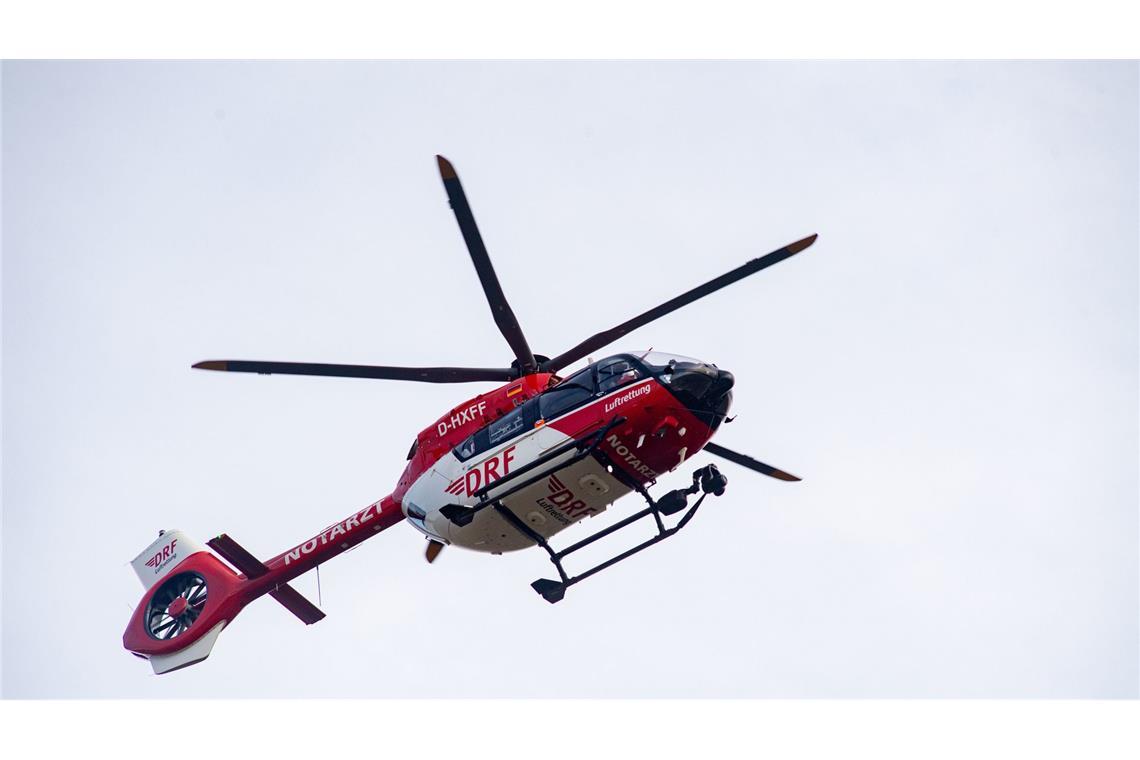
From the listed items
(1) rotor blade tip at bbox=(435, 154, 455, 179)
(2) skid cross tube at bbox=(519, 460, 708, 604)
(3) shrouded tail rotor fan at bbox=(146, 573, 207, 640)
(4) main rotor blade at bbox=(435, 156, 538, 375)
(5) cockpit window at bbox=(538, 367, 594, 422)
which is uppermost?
(1) rotor blade tip at bbox=(435, 154, 455, 179)

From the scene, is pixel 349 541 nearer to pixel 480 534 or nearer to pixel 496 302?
pixel 480 534

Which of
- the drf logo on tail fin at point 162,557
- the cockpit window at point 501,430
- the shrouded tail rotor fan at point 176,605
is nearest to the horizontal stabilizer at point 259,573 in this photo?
the shrouded tail rotor fan at point 176,605

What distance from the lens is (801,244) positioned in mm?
14914

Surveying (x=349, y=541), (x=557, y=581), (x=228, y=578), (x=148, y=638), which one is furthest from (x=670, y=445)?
(x=148, y=638)

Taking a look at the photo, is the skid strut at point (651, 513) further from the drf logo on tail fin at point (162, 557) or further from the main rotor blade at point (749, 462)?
the drf logo on tail fin at point (162, 557)

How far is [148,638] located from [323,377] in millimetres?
5986

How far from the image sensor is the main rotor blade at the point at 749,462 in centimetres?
1659

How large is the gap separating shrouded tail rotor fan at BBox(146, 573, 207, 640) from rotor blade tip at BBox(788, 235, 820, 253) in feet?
34.0

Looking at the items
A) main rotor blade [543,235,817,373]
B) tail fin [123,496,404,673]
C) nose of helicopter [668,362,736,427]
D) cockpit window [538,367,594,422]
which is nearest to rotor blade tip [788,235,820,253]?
main rotor blade [543,235,817,373]

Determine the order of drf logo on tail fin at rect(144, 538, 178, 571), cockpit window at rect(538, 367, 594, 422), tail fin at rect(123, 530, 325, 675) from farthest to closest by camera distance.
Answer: drf logo on tail fin at rect(144, 538, 178, 571) < tail fin at rect(123, 530, 325, 675) < cockpit window at rect(538, 367, 594, 422)

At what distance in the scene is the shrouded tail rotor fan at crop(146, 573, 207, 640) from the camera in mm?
19031

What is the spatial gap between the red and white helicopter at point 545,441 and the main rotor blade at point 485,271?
0.05 feet

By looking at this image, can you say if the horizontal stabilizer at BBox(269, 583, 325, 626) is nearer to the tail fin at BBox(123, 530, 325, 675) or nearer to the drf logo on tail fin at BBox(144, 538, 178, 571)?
the tail fin at BBox(123, 530, 325, 675)

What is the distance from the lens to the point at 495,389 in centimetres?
1647
